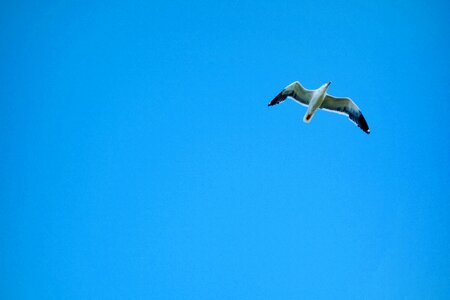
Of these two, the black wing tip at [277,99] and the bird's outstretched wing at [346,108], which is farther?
the bird's outstretched wing at [346,108]

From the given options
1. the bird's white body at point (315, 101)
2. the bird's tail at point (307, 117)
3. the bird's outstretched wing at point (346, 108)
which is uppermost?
the bird's outstretched wing at point (346, 108)

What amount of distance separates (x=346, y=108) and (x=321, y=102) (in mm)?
1209

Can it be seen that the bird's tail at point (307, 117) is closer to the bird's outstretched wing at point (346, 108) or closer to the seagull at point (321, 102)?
the seagull at point (321, 102)

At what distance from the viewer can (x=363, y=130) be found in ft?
49.5

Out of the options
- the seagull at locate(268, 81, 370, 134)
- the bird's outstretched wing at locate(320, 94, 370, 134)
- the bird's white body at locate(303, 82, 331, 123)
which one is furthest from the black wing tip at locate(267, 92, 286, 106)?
the bird's outstretched wing at locate(320, 94, 370, 134)

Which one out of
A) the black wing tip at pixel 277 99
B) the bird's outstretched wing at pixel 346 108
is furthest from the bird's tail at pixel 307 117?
the black wing tip at pixel 277 99

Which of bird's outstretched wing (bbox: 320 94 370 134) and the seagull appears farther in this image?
bird's outstretched wing (bbox: 320 94 370 134)

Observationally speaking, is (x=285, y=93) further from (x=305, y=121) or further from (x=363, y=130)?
(x=363, y=130)

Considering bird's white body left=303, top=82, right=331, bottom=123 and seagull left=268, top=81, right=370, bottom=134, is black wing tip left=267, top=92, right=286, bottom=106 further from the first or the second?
bird's white body left=303, top=82, right=331, bottom=123

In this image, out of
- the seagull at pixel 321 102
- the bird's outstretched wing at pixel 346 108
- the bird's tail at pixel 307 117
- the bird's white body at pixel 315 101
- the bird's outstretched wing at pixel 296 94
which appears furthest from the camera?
the bird's outstretched wing at pixel 346 108

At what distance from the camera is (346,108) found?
15492 millimetres

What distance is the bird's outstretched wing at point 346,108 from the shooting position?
1523 cm

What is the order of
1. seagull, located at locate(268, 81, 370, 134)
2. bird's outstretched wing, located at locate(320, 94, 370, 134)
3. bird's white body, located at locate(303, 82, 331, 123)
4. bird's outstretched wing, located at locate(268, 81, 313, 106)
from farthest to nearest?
bird's outstretched wing, located at locate(320, 94, 370, 134) < bird's outstretched wing, located at locate(268, 81, 313, 106) < seagull, located at locate(268, 81, 370, 134) < bird's white body, located at locate(303, 82, 331, 123)

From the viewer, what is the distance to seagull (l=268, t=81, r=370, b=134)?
587 inches
